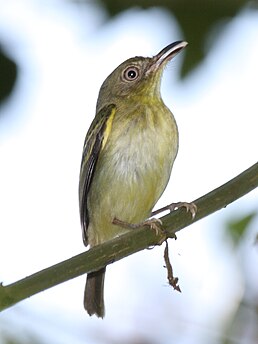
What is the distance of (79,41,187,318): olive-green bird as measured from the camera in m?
4.46

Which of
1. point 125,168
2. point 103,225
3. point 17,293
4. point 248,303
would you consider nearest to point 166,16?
point 248,303

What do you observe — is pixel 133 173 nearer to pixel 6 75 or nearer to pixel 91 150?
pixel 91 150

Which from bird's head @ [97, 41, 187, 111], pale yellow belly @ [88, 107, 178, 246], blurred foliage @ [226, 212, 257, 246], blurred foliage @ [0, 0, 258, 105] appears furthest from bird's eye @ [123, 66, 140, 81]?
blurred foliage @ [0, 0, 258, 105]

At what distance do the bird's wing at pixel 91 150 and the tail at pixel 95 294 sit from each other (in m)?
0.35

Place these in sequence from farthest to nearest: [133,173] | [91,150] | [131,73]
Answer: [131,73], [91,150], [133,173]

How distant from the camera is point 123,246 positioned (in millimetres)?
2689

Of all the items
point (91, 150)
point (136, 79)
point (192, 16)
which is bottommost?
point (192, 16)

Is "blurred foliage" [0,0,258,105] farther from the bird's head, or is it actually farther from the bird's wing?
the bird's head

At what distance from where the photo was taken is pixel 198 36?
1928mm

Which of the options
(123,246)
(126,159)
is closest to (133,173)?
(126,159)

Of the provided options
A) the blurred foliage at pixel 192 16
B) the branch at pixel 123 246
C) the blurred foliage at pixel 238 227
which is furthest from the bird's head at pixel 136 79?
the blurred foliage at pixel 192 16

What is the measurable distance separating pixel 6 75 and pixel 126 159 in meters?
2.54

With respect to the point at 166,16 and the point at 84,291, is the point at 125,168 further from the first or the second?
the point at 166,16

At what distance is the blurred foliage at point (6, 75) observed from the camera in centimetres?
192
